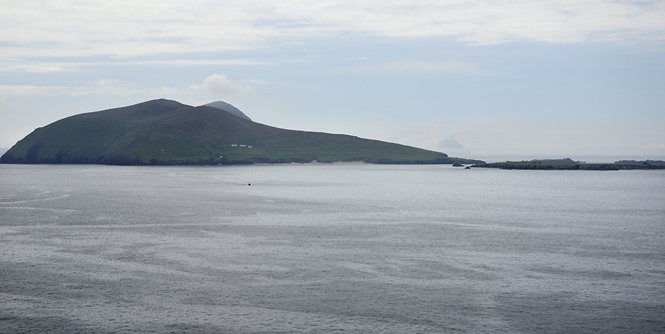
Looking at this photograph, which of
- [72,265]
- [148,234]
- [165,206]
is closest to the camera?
[72,265]

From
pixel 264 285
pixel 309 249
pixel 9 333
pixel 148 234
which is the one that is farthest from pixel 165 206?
pixel 9 333

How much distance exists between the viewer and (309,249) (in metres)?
55.6

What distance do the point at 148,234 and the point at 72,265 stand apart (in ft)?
57.5

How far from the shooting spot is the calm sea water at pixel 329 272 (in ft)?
112

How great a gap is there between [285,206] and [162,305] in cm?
6284

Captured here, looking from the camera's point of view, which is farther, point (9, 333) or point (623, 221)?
point (623, 221)

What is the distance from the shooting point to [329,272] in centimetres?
4578

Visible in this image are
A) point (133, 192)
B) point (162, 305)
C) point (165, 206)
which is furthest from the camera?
point (133, 192)

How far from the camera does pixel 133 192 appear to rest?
127375 mm

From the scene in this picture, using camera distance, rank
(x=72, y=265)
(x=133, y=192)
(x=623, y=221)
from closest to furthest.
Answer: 1. (x=72, y=265)
2. (x=623, y=221)
3. (x=133, y=192)

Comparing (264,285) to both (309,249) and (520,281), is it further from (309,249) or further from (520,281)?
(520,281)

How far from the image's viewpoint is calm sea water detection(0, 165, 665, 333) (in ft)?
112

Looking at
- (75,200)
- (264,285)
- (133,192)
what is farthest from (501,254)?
(133,192)

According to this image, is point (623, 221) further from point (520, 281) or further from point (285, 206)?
point (285, 206)
